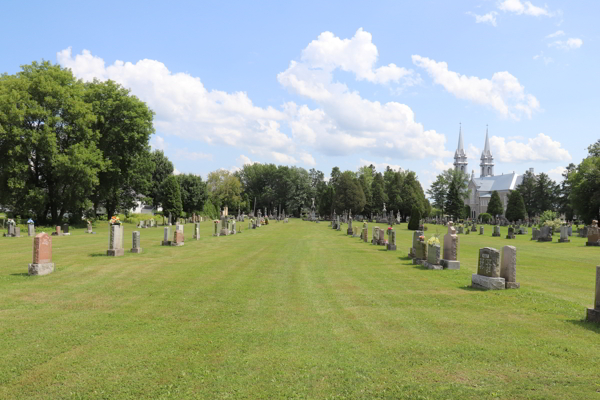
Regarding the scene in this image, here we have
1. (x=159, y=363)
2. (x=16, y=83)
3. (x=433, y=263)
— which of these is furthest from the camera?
(x=16, y=83)

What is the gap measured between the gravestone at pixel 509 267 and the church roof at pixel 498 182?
126585mm

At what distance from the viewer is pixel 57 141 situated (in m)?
37.6

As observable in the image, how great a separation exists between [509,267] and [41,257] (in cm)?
1309

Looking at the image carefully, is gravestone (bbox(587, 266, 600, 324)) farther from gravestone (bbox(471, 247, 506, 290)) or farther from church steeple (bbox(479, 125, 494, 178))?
church steeple (bbox(479, 125, 494, 178))

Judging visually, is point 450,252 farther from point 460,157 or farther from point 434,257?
point 460,157

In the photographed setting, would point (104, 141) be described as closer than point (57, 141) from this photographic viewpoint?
No

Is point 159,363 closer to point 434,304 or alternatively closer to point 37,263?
point 434,304

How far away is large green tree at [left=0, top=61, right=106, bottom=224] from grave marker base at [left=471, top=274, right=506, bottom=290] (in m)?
34.4

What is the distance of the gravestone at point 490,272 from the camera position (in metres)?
10.0

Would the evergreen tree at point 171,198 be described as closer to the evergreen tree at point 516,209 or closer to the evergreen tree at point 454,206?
the evergreen tree at point 454,206

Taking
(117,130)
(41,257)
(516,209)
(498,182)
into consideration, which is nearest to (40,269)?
(41,257)

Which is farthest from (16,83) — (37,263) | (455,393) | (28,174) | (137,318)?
(455,393)

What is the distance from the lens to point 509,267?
10.2m

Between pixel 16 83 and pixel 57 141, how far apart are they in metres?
5.61
